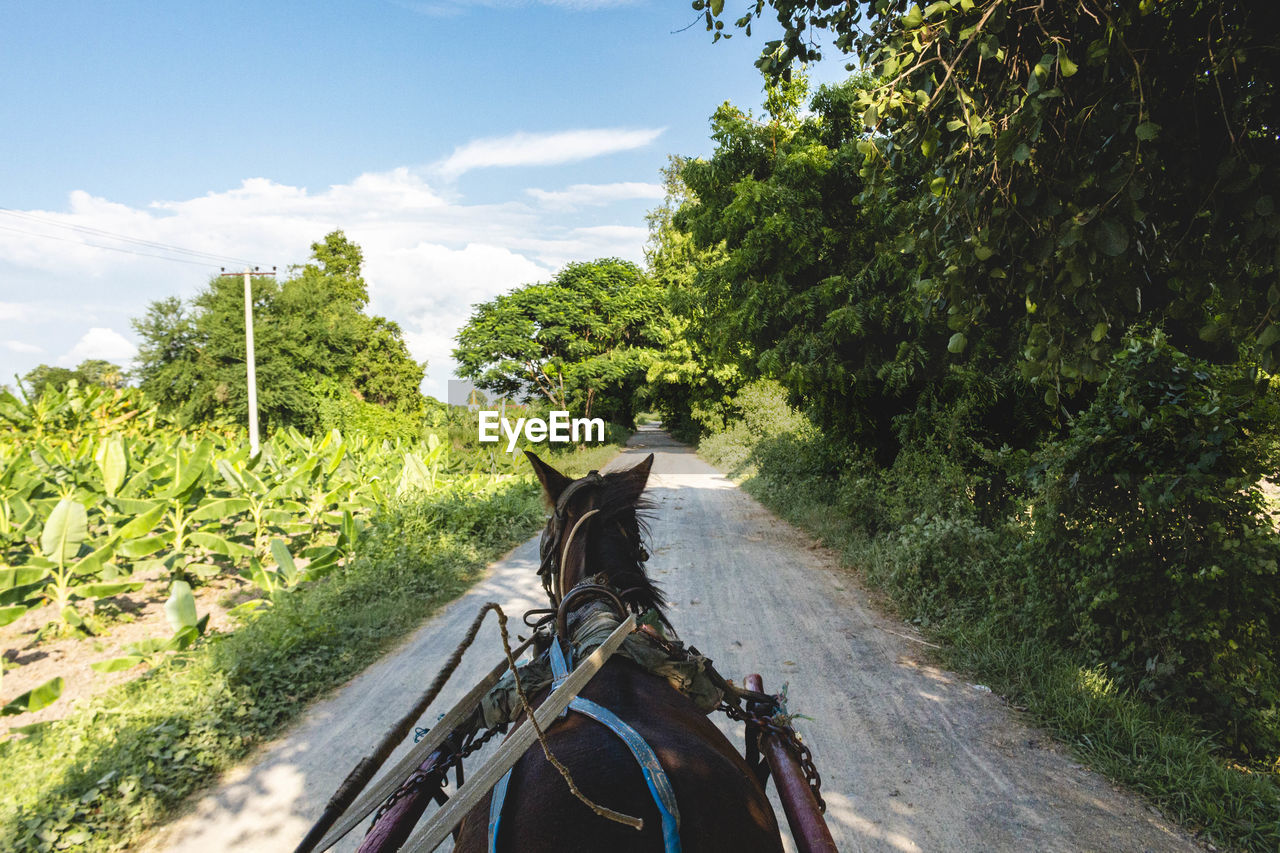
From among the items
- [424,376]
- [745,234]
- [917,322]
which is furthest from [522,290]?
[917,322]

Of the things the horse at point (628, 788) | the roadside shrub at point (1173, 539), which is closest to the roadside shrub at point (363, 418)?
the roadside shrub at point (1173, 539)

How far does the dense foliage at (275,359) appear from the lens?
26594mm

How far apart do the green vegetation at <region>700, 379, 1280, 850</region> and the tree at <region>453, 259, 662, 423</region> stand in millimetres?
19151

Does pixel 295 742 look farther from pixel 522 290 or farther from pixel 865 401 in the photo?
pixel 522 290

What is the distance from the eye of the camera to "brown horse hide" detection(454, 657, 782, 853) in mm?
1358

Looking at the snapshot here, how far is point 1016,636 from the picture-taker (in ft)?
15.8

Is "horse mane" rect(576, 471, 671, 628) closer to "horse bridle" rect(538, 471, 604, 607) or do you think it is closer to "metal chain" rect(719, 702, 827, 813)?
"horse bridle" rect(538, 471, 604, 607)

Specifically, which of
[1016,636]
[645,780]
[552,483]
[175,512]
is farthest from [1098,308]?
[175,512]

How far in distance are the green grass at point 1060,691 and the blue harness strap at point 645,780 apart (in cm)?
307

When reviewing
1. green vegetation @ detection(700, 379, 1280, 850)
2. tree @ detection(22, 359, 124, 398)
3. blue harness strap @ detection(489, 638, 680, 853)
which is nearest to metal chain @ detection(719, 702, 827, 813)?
blue harness strap @ detection(489, 638, 680, 853)

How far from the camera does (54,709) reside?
17.7ft

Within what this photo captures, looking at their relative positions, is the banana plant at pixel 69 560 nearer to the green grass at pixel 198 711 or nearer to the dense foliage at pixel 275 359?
the green grass at pixel 198 711

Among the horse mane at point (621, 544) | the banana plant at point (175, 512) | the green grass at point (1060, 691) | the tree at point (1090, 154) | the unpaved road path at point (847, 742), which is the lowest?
the unpaved road path at point (847, 742)

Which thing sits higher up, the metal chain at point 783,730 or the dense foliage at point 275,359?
the dense foliage at point 275,359
